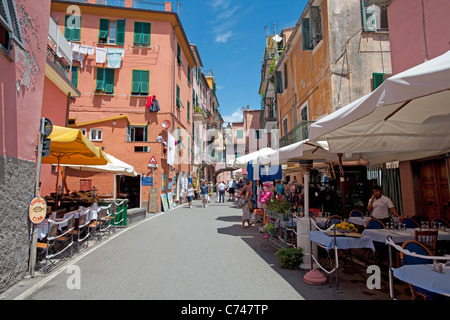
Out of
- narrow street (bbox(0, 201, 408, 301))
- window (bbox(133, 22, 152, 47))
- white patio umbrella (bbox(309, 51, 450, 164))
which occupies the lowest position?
narrow street (bbox(0, 201, 408, 301))

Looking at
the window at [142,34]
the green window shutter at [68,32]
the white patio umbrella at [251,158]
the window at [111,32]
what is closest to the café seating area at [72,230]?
the white patio umbrella at [251,158]

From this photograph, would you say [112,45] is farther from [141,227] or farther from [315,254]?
[315,254]

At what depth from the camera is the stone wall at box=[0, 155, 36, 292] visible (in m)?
4.34

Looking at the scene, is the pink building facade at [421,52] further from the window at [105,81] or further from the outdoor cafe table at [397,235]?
the window at [105,81]

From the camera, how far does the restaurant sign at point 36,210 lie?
5.06 m

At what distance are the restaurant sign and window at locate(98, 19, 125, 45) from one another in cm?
1691

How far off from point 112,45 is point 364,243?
20.1 meters

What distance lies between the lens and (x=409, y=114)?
4711 mm

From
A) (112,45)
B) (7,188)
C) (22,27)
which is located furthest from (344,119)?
(112,45)

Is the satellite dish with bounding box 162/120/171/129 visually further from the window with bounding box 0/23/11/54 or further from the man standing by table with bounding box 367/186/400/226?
the man standing by table with bounding box 367/186/400/226

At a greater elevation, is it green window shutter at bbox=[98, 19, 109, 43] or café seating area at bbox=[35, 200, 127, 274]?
green window shutter at bbox=[98, 19, 109, 43]

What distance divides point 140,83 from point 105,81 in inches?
93.9

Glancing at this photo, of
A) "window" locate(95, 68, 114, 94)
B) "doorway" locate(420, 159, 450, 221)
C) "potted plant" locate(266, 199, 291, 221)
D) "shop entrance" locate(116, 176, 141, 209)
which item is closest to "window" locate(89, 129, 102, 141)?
"shop entrance" locate(116, 176, 141, 209)

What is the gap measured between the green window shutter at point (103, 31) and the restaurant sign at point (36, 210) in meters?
17.4
